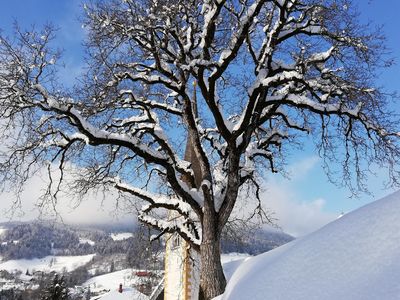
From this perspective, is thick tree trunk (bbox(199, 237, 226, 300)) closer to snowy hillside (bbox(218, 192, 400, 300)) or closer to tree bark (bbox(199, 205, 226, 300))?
tree bark (bbox(199, 205, 226, 300))

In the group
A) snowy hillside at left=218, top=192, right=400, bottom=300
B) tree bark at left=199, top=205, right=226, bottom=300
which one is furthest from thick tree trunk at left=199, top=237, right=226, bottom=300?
snowy hillside at left=218, top=192, right=400, bottom=300

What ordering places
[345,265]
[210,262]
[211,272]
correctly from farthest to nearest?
1. [210,262]
2. [211,272]
3. [345,265]

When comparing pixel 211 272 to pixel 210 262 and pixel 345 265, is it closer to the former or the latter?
pixel 210 262

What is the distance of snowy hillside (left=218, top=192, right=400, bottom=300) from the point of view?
230 cm

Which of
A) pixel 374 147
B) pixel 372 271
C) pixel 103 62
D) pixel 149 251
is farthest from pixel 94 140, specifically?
pixel 372 271

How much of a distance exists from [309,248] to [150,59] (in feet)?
27.6

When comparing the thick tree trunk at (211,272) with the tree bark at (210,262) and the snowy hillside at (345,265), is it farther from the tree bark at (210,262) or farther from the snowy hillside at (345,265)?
the snowy hillside at (345,265)

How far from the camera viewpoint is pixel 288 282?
2877mm

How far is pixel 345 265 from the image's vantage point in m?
2.64

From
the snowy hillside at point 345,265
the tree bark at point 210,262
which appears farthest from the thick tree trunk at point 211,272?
the snowy hillside at point 345,265

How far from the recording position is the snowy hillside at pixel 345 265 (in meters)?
2.30

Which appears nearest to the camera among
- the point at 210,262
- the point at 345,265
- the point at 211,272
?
the point at 345,265

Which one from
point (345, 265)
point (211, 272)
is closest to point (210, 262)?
point (211, 272)

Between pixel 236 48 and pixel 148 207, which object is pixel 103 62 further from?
pixel 148 207
